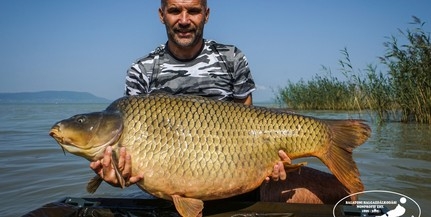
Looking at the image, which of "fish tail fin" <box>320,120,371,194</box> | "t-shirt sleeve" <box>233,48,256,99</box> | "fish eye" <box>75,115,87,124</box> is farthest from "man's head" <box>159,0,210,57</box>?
"fish tail fin" <box>320,120,371,194</box>

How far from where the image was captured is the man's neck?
11.6 feet

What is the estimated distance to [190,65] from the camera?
355 centimetres

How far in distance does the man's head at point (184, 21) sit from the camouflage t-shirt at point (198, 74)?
0.20 m

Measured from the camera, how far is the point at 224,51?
370 centimetres

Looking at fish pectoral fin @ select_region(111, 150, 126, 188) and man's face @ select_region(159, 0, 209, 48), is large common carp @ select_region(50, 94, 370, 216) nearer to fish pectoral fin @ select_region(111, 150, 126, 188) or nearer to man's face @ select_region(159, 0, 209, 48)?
fish pectoral fin @ select_region(111, 150, 126, 188)

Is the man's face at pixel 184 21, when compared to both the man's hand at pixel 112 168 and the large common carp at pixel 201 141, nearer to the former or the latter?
the large common carp at pixel 201 141

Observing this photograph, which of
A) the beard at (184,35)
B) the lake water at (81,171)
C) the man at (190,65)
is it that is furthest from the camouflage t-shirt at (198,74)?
the lake water at (81,171)

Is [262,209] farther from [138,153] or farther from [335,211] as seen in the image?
[138,153]

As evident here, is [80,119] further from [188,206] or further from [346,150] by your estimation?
[346,150]

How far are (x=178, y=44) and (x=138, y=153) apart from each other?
129cm

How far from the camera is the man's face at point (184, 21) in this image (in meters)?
3.38

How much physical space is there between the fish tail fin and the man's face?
1431mm

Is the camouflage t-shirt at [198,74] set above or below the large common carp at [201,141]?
above

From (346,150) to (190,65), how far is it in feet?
5.12
